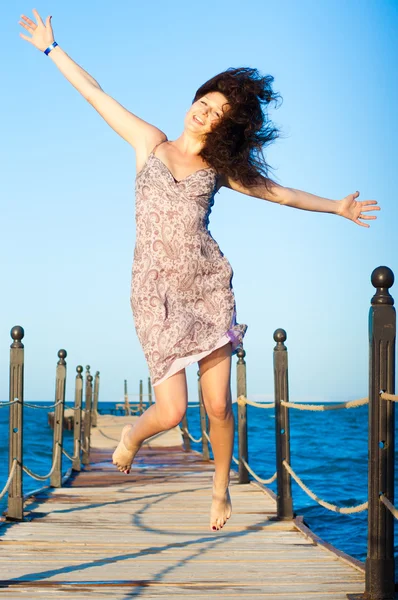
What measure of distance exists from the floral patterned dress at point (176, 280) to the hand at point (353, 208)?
2.29ft

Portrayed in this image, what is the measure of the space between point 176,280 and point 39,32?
4.24 ft

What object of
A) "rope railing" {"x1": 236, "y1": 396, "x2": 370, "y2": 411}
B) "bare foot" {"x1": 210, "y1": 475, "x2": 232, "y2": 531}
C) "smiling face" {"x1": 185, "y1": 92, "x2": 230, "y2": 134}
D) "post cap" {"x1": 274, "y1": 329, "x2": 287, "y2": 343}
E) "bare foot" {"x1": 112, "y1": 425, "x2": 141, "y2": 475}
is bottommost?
"bare foot" {"x1": 210, "y1": 475, "x2": 232, "y2": 531}

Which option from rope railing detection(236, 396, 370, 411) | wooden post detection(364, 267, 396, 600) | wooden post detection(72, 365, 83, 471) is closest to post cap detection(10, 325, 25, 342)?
rope railing detection(236, 396, 370, 411)

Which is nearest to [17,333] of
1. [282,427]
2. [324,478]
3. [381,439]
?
[282,427]

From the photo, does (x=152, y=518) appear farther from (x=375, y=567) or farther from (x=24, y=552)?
(x=375, y=567)

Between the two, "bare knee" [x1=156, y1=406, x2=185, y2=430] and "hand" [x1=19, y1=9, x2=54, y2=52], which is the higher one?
"hand" [x1=19, y1=9, x2=54, y2=52]

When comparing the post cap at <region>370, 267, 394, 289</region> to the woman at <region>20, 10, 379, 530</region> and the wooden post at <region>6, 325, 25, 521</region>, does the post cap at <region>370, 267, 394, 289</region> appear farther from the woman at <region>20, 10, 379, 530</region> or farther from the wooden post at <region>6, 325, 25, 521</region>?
the wooden post at <region>6, 325, 25, 521</region>

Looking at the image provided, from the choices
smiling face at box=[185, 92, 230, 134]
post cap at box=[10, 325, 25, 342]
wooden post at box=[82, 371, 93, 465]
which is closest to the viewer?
smiling face at box=[185, 92, 230, 134]

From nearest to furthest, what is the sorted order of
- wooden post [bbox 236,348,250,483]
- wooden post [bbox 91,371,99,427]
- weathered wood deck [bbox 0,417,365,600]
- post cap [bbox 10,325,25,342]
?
weathered wood deck [bbox 0,417,365,600] < post cap [bbox 10,325,25,342] < wooden post [bbox 236,348,250,483] < wooden post [bbox 91,371,99,427]

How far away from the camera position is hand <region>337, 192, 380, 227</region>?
370 centimetres

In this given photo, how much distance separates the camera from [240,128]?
11.4 ft

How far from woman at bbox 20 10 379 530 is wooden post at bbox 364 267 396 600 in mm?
562

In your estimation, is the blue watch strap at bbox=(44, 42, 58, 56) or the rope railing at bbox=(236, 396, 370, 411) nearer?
the blue watch strap at bbox=(44, 42, 58, 56)

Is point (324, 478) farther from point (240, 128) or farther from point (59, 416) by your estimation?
point (240, 128)
